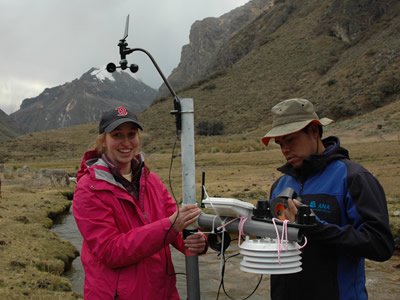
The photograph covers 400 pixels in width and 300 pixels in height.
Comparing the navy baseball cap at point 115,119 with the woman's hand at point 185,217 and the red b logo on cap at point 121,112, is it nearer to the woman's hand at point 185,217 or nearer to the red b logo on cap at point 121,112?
the red b logo on cap at point 121,112

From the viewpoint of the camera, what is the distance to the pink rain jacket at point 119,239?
339 centimetres

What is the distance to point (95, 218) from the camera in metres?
3.45

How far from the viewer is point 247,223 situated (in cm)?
310

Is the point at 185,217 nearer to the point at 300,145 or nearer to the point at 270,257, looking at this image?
the point at 270,257

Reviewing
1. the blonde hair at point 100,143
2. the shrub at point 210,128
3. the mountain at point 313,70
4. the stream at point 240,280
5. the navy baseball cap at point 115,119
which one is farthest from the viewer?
the shrub at point 210,128

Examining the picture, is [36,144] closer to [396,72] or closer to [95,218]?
[396,72]

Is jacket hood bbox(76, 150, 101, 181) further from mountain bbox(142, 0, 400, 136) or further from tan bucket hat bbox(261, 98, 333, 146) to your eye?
mountain bbox(142, 0, 400, 136)

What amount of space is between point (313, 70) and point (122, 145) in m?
87.4

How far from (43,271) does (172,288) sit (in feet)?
23.5

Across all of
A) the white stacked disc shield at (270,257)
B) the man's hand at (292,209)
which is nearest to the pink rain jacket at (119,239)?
the white stacked disc shield at (270,257)

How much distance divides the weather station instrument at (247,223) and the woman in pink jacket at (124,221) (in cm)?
19

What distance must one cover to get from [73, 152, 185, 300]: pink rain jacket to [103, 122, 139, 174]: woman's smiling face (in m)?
0.13

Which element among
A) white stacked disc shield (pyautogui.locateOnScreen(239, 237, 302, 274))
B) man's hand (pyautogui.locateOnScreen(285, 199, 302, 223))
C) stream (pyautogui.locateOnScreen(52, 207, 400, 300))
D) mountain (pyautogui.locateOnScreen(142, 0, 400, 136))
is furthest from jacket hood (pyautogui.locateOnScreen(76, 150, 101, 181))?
mountain (pyautogui.locateOnScreen(142, 0, 400, 136))

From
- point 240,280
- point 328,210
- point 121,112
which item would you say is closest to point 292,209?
point 328,210
